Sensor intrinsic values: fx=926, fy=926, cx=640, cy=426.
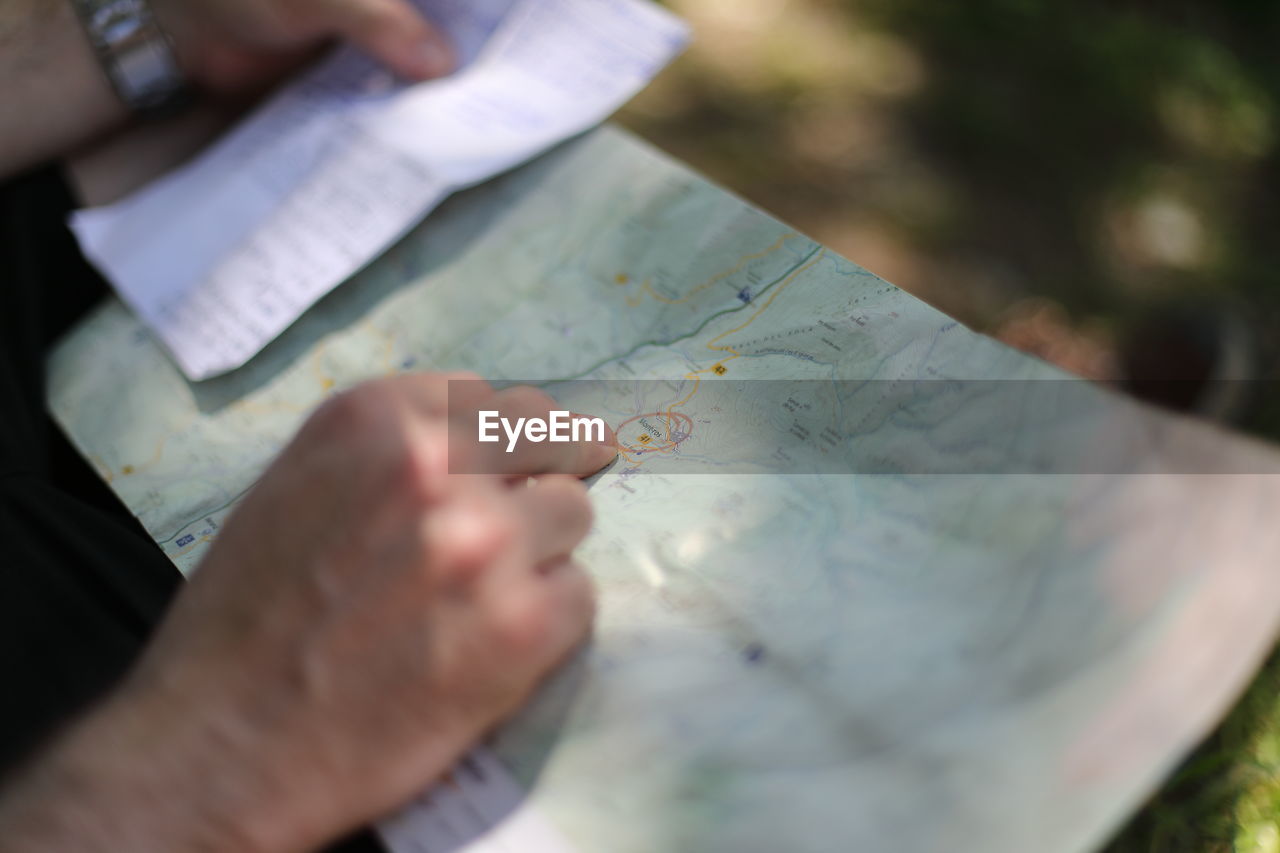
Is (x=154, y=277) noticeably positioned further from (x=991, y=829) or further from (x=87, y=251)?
(x=991, y=829)

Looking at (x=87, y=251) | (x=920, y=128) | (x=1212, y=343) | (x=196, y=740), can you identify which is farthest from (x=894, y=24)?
(x=196, y=740)

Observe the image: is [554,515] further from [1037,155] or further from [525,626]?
[1037,155]

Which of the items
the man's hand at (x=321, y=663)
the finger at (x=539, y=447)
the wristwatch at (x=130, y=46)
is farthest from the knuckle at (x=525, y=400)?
the wristwatch at (x=130, y=46)

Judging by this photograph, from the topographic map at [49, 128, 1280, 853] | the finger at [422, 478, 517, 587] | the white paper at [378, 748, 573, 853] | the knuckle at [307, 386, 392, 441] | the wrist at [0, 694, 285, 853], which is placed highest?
the knuckle at [307, 386, 392, 441]

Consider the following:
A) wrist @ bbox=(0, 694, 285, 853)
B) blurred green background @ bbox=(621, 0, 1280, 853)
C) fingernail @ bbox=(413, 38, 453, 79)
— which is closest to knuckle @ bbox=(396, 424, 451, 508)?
wrist @ bbox=(0, 694, 285, 853)

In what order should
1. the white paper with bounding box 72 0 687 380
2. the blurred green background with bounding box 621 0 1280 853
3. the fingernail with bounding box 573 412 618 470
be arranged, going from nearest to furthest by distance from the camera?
the fingernail with bounding box 573 412 618 470 → the white paper with bounding box 72 0 687 380 → the blurred green background with bounding box 621 0 1280 853

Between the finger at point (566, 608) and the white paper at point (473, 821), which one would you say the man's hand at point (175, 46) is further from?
the white paper at point (473, 821)

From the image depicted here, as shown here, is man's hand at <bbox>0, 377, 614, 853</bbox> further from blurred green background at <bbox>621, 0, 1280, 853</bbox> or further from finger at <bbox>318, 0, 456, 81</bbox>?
blurred green background at <bbox>621, 0, 1280, 853</bbox>
